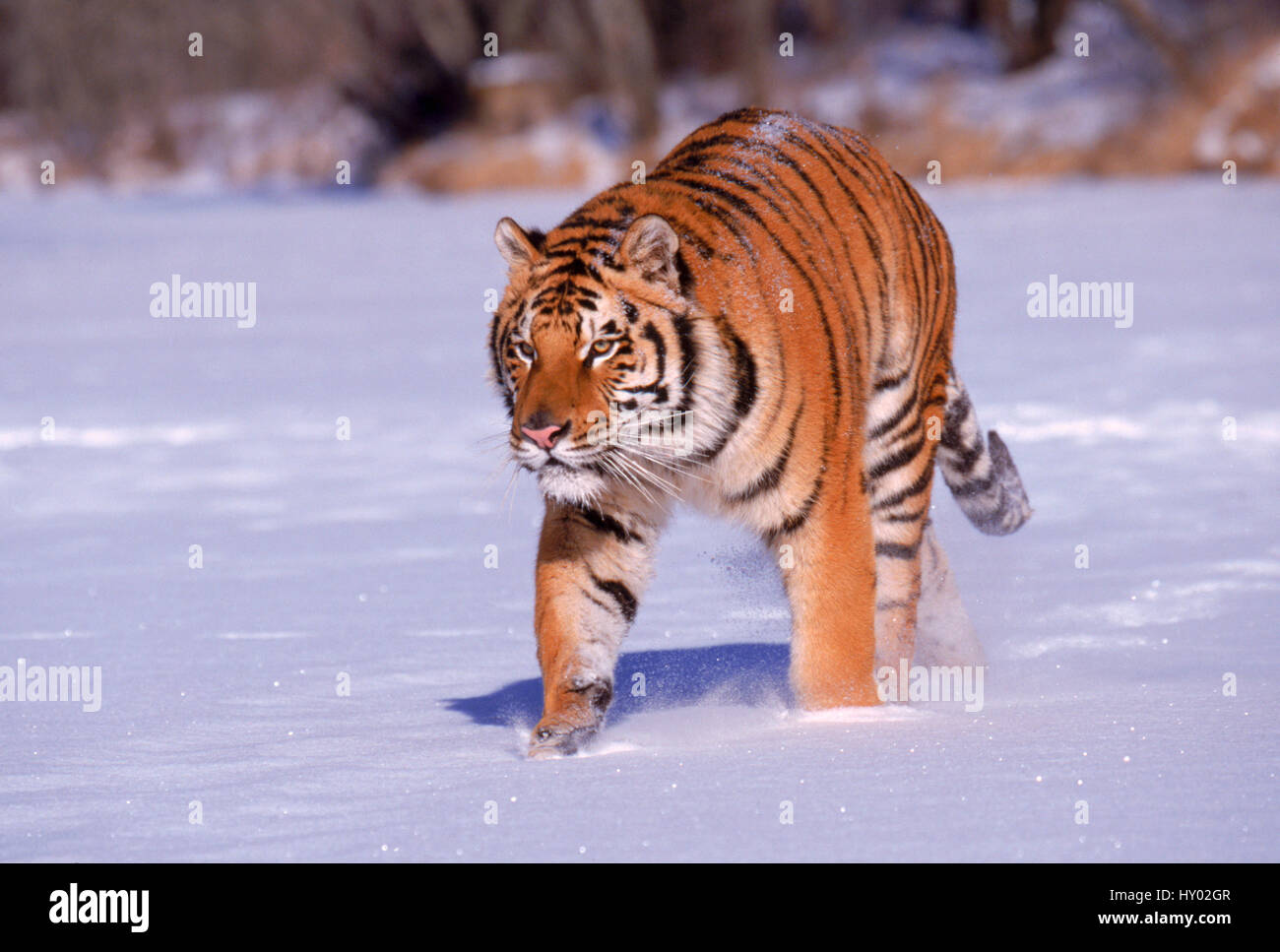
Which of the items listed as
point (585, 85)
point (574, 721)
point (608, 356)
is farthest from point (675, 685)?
point (585, 85)

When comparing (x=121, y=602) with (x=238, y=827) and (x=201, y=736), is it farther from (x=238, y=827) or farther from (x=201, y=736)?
(x=238, y=827)

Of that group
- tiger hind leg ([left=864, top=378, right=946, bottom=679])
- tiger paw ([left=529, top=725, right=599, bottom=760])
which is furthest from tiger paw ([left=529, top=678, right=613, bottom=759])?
tiger hind leg ([left=864, top=378, right=946, bottom=679])

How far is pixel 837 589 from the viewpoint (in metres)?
3.72

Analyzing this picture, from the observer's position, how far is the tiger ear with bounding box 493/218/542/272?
361 centimetres

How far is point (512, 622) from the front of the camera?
5.15 metres

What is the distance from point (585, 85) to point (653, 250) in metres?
23.1

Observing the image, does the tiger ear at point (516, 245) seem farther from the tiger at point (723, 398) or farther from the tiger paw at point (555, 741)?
the tiger paw at point (555, 741)

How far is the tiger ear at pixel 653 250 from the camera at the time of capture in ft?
11.3

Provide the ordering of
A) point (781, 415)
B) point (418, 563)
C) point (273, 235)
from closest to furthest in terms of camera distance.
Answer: point (781, 415), point (418, 563), point (273, 235)

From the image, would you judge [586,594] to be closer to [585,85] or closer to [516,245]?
[516,245]

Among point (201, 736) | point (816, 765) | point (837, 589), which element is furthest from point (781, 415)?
point (201, 736)

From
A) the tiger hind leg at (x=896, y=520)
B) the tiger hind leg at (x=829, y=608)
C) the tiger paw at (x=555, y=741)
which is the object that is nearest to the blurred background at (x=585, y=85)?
the tiger hind leg at (x=896, y=520)

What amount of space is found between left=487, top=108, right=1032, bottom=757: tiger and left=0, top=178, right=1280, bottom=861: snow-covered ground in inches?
10.3
